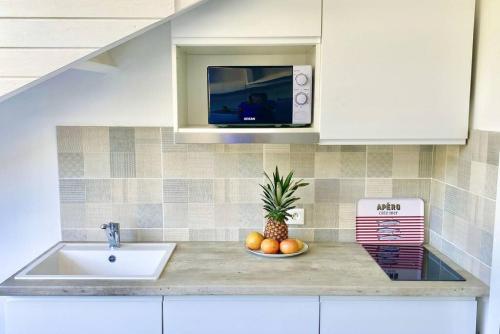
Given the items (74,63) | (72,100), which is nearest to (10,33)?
(74,63)

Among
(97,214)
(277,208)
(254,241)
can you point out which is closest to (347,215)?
(277,208)

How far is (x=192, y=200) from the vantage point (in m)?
2.15

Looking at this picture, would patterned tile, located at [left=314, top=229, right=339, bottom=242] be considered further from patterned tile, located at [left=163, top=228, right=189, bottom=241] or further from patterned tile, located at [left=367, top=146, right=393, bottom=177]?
patterned tile, located at [left=163, top=228, right=189, bottom=241]

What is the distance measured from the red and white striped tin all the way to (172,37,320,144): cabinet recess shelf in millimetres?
601

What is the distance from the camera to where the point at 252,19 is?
1.71 metres

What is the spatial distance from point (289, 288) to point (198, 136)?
71 centimetres

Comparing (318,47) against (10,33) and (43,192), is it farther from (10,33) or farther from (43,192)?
(43,192)

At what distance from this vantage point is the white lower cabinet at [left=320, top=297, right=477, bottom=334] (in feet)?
5.31

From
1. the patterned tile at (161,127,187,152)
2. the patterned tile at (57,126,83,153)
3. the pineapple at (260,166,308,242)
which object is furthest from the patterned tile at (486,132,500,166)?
the patterned tile at (57,126,83,153)

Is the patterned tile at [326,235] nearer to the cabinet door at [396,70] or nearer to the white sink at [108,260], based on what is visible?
the cabinet door at [396,70]

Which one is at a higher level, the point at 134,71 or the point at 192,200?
the point at 134,71

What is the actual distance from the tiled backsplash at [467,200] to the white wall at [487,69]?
0.06 meters

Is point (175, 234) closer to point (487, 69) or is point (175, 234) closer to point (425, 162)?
Answer: point (425, 162)

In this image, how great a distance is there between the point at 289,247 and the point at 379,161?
0.65 m
